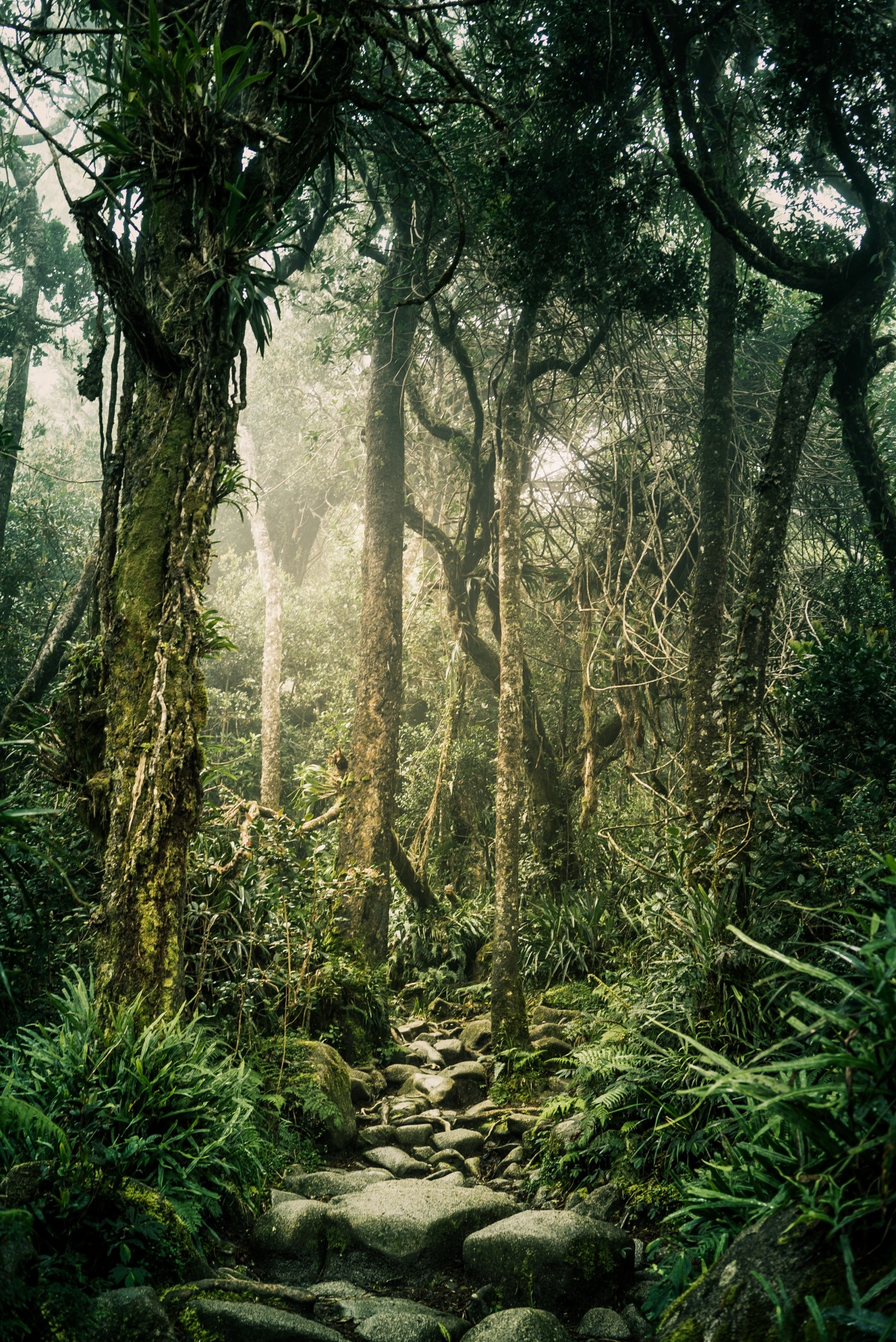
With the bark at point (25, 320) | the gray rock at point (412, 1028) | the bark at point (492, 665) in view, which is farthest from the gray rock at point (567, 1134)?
the bark at point (25, 320)

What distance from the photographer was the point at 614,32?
21.5 feet

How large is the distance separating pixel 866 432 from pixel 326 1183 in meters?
6.42

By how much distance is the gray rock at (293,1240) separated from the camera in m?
3.46

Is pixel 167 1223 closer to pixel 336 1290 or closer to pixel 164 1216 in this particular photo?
pixel 164 1216

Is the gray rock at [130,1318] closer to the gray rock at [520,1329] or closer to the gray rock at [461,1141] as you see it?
the gray rock at [520,1329]

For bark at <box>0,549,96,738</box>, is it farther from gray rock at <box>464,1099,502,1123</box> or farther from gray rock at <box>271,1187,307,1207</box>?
gray rock at <box>464,1099,502,1123</box>

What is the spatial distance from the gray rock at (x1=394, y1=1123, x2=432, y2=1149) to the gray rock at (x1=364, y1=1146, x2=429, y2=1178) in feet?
0.82

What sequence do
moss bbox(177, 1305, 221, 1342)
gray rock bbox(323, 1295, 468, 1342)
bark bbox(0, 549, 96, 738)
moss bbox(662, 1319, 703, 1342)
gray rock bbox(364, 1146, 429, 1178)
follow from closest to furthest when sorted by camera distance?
moss bbox(662, 1319, 703, 1342) → moss bbox(177, 1305, 221, 1342) → gray rock bbox(323, 1295, 468, 1342) → gray rock bbox(364, 1146, 429, 1178) → bark bbox(0, 549, 96, 738)

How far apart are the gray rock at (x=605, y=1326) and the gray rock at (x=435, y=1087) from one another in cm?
303

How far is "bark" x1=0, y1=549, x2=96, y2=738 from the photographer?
6.69m

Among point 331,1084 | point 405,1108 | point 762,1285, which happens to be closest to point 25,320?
point 331,1084

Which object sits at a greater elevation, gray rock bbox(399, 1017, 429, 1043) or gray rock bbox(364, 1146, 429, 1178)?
gray rock bbox(364, 1146, 429, 1178)

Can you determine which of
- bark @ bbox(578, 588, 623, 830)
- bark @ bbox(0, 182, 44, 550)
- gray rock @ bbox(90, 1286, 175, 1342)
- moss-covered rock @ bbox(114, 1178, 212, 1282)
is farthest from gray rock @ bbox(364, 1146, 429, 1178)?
bark @ bbox(0, 182, 44, 550)

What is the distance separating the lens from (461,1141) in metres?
5.32
